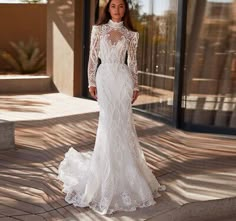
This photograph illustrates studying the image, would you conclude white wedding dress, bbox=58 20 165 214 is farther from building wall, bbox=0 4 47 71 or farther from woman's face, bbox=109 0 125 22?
building wall, bbox=0 4 47 71

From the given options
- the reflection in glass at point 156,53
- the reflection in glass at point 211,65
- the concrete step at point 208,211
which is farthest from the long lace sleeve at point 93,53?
the reflection in glass at point 156,53

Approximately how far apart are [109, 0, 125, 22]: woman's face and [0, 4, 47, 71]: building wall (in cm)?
911

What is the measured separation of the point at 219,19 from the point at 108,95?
9.25 ft

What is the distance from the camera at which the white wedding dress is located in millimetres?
3543

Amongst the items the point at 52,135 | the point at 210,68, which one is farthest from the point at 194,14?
the point at 52,135

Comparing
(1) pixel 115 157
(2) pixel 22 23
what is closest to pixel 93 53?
(1) pixel 115 157

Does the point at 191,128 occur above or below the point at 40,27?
below

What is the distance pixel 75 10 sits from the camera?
853 cm

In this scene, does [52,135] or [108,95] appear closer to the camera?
[108,95]

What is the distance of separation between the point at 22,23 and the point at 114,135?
31.3 ft

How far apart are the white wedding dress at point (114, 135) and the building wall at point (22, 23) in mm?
9072

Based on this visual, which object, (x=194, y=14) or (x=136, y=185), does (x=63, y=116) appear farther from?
(x=136, y=185)

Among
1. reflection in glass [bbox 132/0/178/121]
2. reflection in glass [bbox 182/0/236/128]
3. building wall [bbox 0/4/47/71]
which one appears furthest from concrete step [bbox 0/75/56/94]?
reflection in glass [bbox 182/0/236/128]

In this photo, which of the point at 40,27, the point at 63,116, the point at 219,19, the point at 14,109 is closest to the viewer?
the point at 219,19
